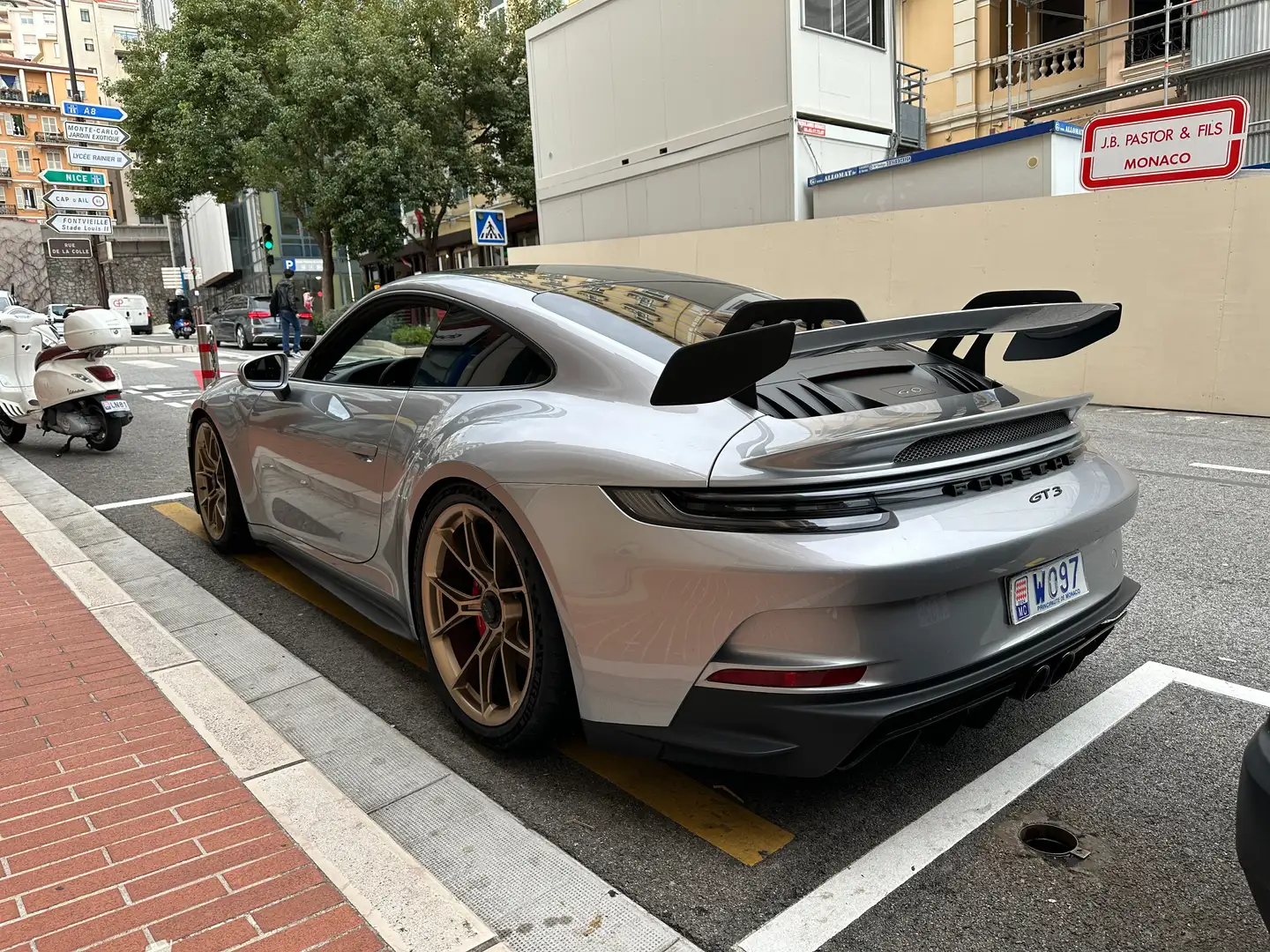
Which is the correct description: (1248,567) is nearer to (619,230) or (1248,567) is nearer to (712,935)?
(712,935)

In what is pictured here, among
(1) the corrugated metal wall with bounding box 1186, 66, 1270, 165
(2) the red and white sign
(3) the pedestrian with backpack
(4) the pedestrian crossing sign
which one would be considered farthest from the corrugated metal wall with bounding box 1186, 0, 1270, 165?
(3) the pedestrian with backpack

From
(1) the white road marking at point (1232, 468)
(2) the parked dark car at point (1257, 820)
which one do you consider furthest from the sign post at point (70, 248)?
(2) the parked dark car at point (1257, 820)

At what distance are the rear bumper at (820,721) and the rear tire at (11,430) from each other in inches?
351

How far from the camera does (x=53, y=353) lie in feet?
26.7

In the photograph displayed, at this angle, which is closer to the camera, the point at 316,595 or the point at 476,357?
the point at 476,357

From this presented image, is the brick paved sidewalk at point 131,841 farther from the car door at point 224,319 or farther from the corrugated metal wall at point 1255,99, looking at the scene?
the car door at point 224,319

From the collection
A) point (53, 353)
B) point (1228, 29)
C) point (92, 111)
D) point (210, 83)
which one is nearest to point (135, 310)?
point (210, 83)

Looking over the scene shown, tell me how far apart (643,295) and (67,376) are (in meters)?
6.95

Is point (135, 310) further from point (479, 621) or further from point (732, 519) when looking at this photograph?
point (732, 519)

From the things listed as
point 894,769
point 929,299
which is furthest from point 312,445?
point 929,299

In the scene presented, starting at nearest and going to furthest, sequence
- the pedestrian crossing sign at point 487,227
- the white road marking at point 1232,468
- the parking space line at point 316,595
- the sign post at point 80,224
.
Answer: the parking space line at point 316,595 < the white road marking at point 1232,468 < the pedestrian crossing sign at point 487,227 < the sign post at point 80,224

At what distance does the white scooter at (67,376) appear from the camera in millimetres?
8047

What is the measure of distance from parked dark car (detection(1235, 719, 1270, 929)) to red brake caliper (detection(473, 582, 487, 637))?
1869 millimetres

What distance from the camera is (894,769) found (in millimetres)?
2680
